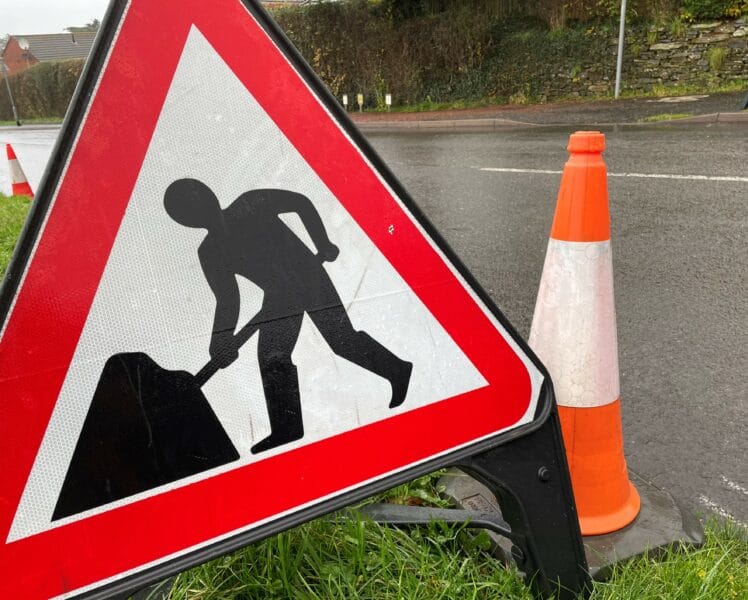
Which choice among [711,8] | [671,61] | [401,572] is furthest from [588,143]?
[711,8]

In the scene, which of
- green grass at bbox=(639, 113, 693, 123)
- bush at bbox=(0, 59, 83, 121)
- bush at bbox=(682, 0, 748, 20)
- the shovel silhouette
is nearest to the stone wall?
bush at bbox=(682, 0, 748, 20)

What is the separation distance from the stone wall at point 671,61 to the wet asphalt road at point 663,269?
5715 mm

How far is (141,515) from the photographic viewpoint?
92cm

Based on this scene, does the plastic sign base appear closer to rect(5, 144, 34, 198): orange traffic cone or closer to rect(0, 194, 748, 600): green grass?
rect(0, 194, 748, 600): green grass

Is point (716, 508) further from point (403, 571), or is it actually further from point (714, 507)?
point (403, 571)

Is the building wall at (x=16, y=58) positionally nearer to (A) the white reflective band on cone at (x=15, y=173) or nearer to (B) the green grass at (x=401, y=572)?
(A) the white reflective band on cone at (x=15, y=173)

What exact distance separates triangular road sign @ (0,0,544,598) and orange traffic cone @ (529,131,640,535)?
485mm

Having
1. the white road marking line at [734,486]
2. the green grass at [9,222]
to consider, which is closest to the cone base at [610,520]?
the white road marking line at [734,486]

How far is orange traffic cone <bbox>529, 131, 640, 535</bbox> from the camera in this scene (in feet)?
4.85

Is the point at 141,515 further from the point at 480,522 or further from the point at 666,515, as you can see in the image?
the point at 666,515

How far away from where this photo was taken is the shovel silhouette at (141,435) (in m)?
0.89

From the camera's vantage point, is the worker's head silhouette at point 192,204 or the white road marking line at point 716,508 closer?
the worker's head silhouette at point 192,204

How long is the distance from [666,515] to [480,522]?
1.98ft

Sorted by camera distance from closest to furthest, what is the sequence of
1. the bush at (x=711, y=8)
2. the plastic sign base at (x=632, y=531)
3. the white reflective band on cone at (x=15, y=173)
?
the plastic sign base at (x=632, y=531)
the white reflective band on cone at (x=15, y=173)
the bush at (x=711, y=8)
